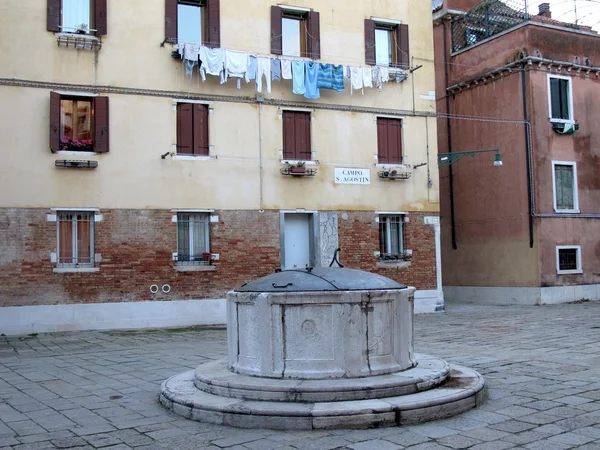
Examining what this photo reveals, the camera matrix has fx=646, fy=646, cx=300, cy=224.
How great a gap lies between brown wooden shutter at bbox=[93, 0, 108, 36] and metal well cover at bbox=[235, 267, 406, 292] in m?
11.1

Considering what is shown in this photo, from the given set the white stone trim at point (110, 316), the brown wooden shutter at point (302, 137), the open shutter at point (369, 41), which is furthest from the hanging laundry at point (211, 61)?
the white stone trim at point (110, 316)

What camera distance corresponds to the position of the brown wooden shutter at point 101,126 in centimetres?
1586

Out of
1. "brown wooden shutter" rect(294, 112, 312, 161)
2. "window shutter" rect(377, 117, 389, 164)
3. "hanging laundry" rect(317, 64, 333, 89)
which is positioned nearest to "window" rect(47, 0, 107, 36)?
"brown wooden shutter" rect(294, 112, 312, 161)

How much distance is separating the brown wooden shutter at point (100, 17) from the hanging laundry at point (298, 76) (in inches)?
197

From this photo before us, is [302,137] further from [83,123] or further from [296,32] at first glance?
[83,123]

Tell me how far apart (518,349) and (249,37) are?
1109 centimetres

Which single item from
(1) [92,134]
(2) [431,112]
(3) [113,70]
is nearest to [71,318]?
(1) [92,134]

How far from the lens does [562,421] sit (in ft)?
20.1

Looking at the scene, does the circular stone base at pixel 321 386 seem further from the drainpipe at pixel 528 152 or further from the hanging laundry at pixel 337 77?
the drainpipe at pixel 528 152

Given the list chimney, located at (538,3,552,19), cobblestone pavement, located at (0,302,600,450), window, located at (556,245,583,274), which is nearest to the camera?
cobblestone pavement, located at (0,302,600,450)

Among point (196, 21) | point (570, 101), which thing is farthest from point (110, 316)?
point (570, 101)

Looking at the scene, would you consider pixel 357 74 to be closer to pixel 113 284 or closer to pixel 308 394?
pixel 113 284

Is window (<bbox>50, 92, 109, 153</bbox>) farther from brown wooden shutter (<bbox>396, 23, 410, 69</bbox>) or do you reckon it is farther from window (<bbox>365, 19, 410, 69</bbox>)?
brown wooden shutter (<bbox>396, 23, 410, 69</bbox>)

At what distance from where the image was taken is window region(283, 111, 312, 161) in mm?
18000
